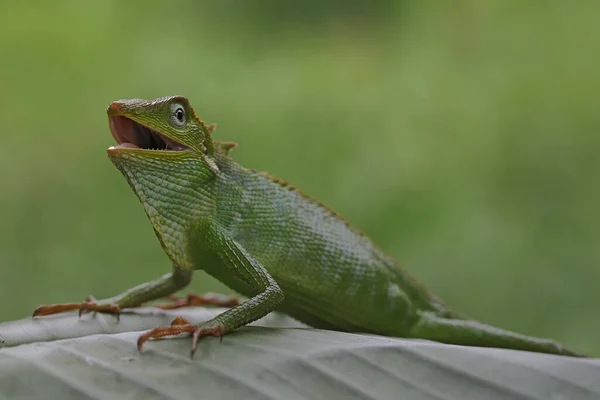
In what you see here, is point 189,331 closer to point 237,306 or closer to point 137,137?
point 237,306

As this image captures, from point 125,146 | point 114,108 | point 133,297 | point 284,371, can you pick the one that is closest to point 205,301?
point 133,297

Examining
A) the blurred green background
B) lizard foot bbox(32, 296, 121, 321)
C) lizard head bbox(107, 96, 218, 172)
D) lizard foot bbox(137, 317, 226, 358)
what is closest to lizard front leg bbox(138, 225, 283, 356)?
lizard foot bbox(137, 317, 226, 358)

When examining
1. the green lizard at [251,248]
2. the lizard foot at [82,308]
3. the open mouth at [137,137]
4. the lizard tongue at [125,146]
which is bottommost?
the lizard foot at [82,308]

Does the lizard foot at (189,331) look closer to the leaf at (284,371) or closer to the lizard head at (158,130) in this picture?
the leaf at (284,371)

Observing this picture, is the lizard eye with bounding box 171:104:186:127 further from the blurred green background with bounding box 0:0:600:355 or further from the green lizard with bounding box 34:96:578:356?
the blurred green background with bounding box 0:0:600:355

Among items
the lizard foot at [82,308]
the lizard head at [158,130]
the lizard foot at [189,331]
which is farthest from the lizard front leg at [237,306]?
the lizard foot at [82,308]

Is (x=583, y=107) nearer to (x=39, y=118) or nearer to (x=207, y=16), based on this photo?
(x=207, y=16)
